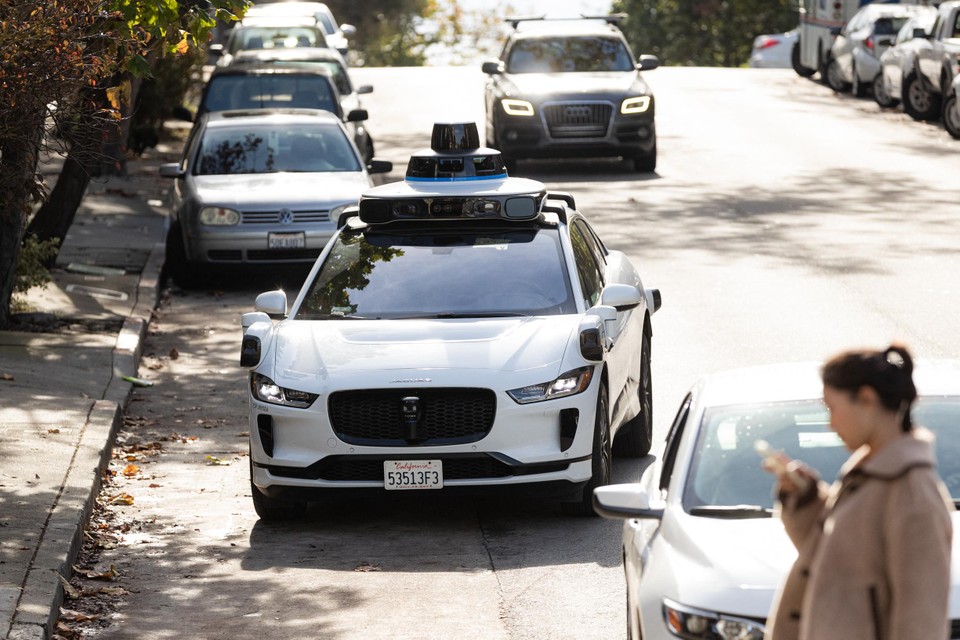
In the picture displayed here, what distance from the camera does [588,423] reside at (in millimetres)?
9047

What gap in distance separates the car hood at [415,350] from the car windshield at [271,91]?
42.6 feet

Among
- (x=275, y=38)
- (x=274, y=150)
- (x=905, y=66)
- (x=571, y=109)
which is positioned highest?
(x=274, y=150)

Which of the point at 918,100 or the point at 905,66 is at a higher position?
the point at 905,66

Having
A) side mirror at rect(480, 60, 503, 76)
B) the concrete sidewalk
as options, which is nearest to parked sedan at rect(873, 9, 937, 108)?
side mirror at rect(480, 60, 503, 76)

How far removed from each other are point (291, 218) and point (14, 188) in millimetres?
5574

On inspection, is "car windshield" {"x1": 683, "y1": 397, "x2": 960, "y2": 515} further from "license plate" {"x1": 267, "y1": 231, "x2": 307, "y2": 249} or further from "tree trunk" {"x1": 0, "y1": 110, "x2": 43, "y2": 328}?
"license plate" {"x1": 267, "y1": 231, "x2": 307, "y2": 249}

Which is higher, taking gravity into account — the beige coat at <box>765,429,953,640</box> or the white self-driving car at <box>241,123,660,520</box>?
the beige coat at <box>765,429,953,640</box>

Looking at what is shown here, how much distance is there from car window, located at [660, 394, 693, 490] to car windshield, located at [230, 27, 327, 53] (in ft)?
77.8

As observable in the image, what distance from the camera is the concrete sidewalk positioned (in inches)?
318

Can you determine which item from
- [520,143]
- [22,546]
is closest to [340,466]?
[22,546]

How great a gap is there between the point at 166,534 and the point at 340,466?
1033mm

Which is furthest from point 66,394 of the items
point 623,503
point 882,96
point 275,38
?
point 882,96

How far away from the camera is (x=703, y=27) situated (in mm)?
60219

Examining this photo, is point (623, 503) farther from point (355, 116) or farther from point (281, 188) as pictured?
point (355, 116)
